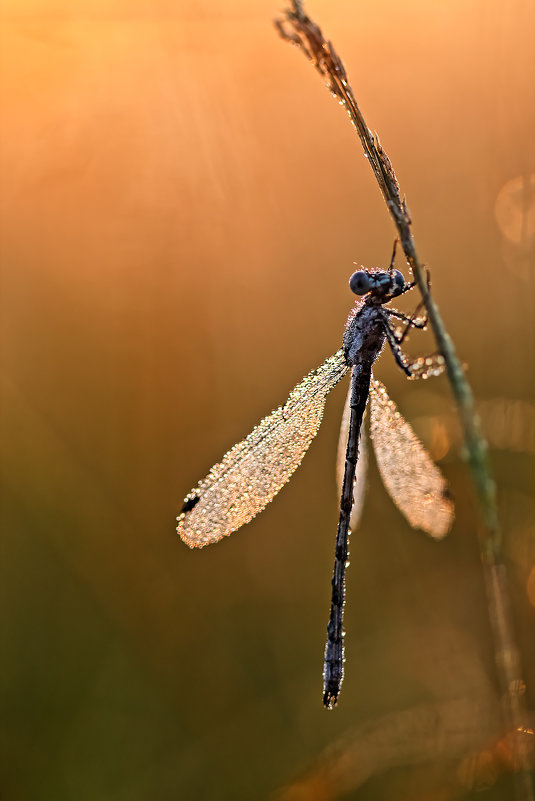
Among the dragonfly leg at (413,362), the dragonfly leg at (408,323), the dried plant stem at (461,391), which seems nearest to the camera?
the dried plant stem at (461,391)

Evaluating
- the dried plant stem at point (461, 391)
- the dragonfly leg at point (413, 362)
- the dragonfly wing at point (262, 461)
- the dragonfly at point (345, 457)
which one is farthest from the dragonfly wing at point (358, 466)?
the dried plant stem at point (461, 391)

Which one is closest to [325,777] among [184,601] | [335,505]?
[184,601]

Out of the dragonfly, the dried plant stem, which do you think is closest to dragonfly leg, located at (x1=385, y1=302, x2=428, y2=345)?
the dragonfly

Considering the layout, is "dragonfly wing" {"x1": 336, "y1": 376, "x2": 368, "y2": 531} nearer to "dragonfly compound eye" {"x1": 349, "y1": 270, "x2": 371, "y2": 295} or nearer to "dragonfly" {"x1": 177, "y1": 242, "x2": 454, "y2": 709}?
"dragonfly" {"x1": 177, "y1": 242, "x2": 454, "y2": 709}

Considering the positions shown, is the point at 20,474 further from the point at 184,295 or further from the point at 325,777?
the point at 325,777

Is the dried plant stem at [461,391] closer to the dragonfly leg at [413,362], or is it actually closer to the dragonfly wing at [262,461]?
the dragonfly leg at [413,362]
